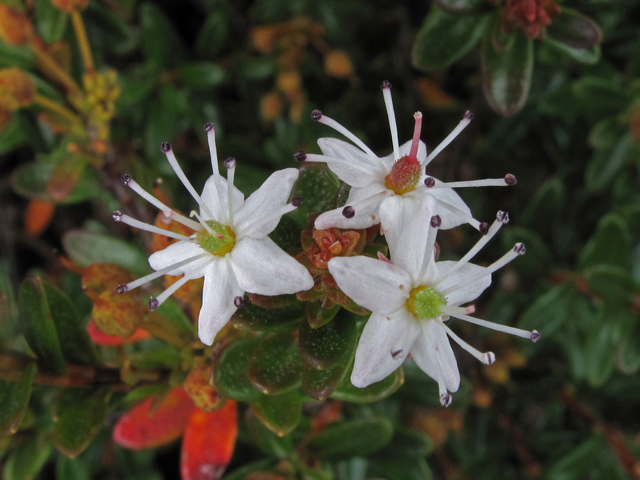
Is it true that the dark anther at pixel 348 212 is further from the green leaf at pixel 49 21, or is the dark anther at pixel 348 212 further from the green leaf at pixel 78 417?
the green leaf at pixel 49 21

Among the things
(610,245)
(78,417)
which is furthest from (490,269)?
(610,245)

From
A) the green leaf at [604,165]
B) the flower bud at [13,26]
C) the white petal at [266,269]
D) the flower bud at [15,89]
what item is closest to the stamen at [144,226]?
the white petal at [266,269]

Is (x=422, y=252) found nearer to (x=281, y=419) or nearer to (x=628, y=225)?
(x=281, y=419)

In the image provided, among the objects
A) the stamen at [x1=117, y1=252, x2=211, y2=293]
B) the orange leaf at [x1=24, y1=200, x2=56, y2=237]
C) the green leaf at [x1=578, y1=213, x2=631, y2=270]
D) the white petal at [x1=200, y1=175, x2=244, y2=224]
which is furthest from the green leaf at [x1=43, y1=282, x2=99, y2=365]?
the green leaf at [x1=578, y1=213, x2=631, y2=270]

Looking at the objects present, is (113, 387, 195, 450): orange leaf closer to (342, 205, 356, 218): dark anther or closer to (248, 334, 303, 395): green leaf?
(248, 334, 303, 395): green leaf

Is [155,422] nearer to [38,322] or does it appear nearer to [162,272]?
[38,322]

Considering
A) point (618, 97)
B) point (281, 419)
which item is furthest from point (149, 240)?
point (618, 97)
